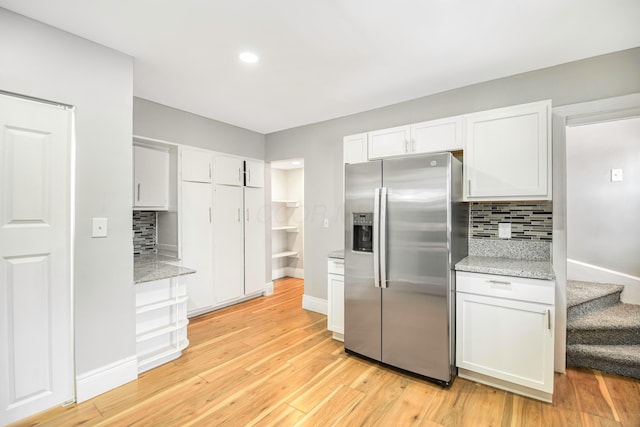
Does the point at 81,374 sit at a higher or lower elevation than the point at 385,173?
lower

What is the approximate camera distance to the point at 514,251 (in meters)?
2.58

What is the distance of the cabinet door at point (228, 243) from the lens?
152 inches

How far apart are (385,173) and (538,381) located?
1804 mm

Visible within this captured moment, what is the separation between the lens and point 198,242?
11.9ft

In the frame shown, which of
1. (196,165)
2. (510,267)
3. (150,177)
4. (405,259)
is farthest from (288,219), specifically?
(510,267)

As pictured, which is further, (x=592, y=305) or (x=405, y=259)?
(x=592, y=305)

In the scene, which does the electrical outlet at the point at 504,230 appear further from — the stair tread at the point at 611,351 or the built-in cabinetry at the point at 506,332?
the stair tread at the point at 611,351

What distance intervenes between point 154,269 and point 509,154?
3.18 m

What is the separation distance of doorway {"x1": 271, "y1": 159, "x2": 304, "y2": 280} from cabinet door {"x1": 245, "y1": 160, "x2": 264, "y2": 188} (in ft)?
4.26

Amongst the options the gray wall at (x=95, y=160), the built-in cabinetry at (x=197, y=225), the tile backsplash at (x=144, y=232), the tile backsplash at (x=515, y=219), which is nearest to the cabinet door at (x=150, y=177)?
the built-in cabinetry at (x=197, y=225)

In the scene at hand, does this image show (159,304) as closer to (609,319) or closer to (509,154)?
(509,154)

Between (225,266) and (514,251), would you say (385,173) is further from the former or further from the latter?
(225,266)

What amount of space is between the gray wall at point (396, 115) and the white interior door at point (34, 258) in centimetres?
253

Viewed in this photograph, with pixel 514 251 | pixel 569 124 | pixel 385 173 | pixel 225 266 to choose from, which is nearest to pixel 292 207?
pixel 225 266
